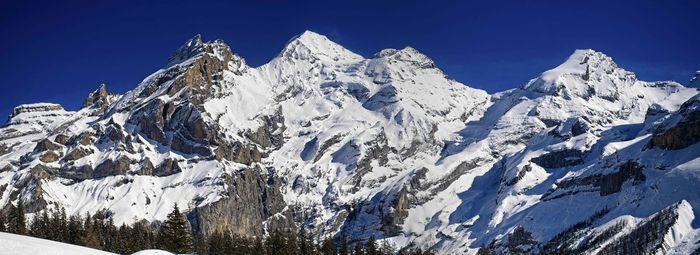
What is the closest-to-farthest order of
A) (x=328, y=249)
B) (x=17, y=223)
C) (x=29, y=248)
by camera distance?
1. (x=29, y=248)
2. (x=17, y=223)
3. (x=328, y=249)

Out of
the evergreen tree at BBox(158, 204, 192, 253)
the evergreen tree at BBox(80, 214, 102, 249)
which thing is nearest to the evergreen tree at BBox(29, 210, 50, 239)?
the evergreen tree at BBox(80, 214, 102, 249)

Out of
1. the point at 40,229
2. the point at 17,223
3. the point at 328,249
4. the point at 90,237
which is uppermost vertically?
the point at 17,223

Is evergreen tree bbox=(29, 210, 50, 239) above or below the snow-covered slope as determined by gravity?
above

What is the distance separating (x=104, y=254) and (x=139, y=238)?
9611cm

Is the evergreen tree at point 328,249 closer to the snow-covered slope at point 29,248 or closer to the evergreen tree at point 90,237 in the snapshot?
the evergreen tree at point 90,237

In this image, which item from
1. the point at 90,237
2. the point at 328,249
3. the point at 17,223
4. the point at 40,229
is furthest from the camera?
the point at 328,249

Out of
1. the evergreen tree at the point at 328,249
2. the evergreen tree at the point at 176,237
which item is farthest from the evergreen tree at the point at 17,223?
the evergreen tree at the point at 328,249

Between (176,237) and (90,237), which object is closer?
(176,237)

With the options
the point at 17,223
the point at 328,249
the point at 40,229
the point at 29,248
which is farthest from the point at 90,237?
the point at 29,248

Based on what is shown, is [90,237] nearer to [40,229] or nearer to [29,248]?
[40,229]

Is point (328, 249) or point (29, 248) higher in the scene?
point (328, 249)

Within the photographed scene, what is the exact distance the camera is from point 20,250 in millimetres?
44719

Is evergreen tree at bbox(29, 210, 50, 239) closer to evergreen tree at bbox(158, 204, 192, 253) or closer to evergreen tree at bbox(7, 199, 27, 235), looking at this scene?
evergreen tree at bbox(7, 199, 27, 235)

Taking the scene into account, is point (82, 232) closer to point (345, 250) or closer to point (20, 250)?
point (345, 250)
